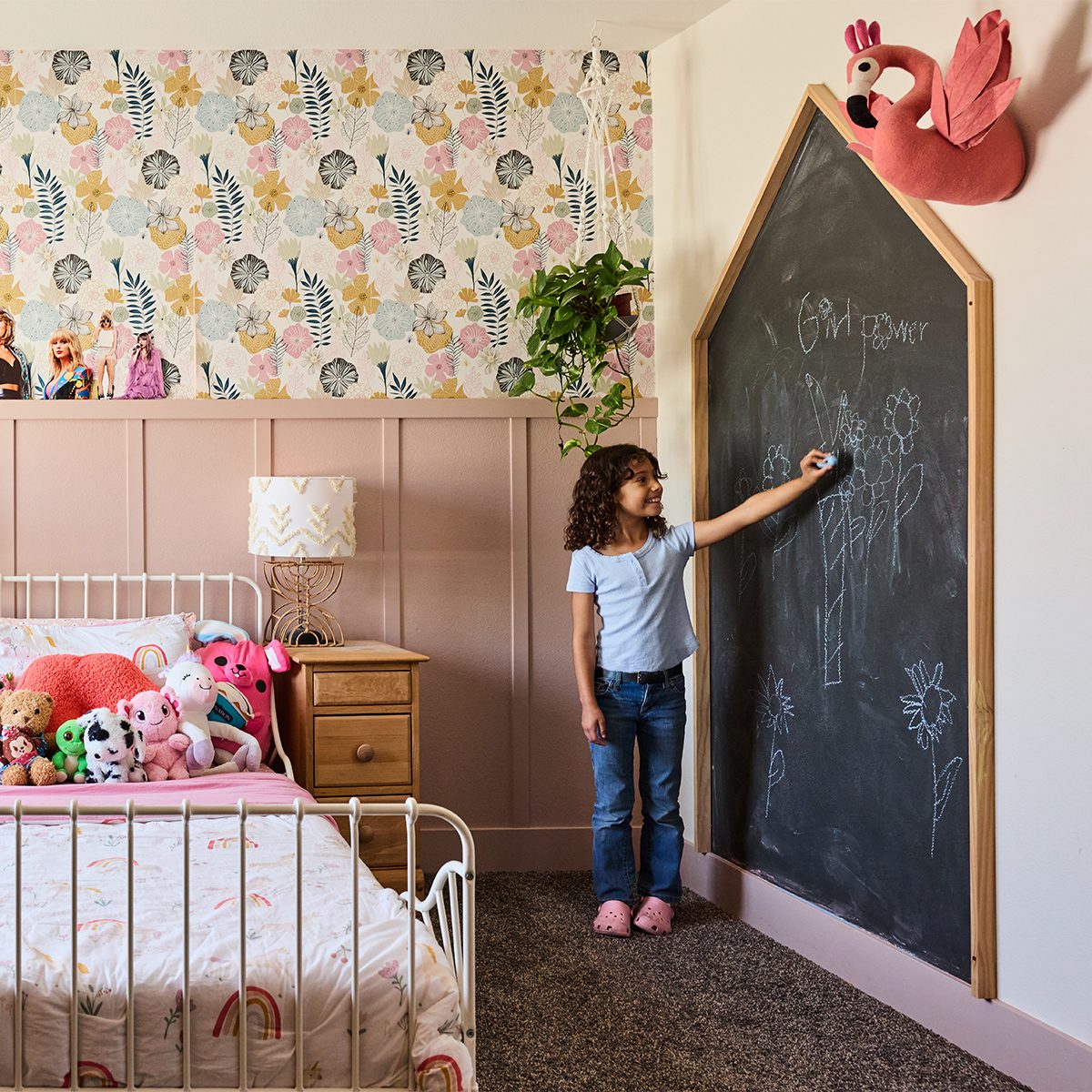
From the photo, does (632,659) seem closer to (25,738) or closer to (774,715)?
(774,715)

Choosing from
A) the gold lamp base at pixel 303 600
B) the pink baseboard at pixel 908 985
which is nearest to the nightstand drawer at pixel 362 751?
the gold lamp base at pixel 303 600

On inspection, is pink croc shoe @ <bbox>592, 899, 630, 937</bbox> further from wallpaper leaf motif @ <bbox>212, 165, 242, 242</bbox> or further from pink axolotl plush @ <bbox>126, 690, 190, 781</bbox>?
wallpaper leaf motif @ <bbox>212, 165, 242, 242</bbox>

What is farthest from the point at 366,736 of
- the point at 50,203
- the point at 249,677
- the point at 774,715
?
the point at 50,203

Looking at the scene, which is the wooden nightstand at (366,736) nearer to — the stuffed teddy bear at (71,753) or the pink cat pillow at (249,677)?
the pink cat pillow at (249,677)

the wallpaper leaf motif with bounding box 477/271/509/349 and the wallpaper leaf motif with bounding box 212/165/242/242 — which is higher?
the wallpaper leaf motif with bounding box 212/165/242/242

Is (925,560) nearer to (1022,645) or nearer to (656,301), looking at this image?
(1022,645)

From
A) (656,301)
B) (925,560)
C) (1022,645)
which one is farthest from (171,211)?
(1022,645)

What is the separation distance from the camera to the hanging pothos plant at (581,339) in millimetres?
3443

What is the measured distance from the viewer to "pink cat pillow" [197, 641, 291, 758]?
128 inches

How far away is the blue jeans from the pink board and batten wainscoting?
0.60 meters

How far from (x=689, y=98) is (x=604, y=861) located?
8.04 feet

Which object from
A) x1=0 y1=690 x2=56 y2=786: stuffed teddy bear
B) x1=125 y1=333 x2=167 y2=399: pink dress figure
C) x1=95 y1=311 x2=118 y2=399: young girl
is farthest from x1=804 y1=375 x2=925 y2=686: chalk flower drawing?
x1=95 y1=311 x2=118 y2=399: young girl

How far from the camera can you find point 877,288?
2.68 m

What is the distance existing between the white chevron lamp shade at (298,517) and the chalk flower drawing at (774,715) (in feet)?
4.47
